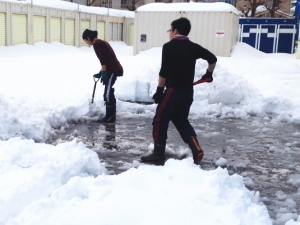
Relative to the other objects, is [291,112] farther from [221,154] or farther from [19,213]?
[19,213]

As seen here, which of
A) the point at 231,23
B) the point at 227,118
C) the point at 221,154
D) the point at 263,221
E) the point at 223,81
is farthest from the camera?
the point at 231,23

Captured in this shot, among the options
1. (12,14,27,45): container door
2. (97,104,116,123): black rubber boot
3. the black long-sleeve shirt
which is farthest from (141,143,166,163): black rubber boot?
(12,14,27,45): container door

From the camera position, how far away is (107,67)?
22.5 ft

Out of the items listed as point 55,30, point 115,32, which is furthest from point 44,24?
point 115,32

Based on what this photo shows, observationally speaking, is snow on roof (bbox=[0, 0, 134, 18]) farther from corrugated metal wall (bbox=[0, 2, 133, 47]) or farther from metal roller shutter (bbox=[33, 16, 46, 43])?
metal roller shutter (bbox=[33, 16, 46, 43])

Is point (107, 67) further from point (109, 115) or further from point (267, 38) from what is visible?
point (267, 38)

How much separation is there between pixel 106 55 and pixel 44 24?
60.2 ft

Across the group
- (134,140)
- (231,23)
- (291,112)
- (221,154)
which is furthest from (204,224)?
(231,23)

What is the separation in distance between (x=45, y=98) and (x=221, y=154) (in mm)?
4110

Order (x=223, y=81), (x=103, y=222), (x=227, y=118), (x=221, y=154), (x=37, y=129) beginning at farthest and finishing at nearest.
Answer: (x=223, y=81) < (x=227, y=118) < (x=37, y=129) < (x=221, y=154) < (x=103, y=222)

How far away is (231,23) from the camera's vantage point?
18922 mm

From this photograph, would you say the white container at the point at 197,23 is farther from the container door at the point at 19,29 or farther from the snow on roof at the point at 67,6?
the snow on roof at the point at 67,6

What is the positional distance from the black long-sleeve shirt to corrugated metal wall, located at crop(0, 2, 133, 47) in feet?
60.2

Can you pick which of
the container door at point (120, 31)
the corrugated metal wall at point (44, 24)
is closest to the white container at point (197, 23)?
the corrugated metal wall at point (44, 24)
